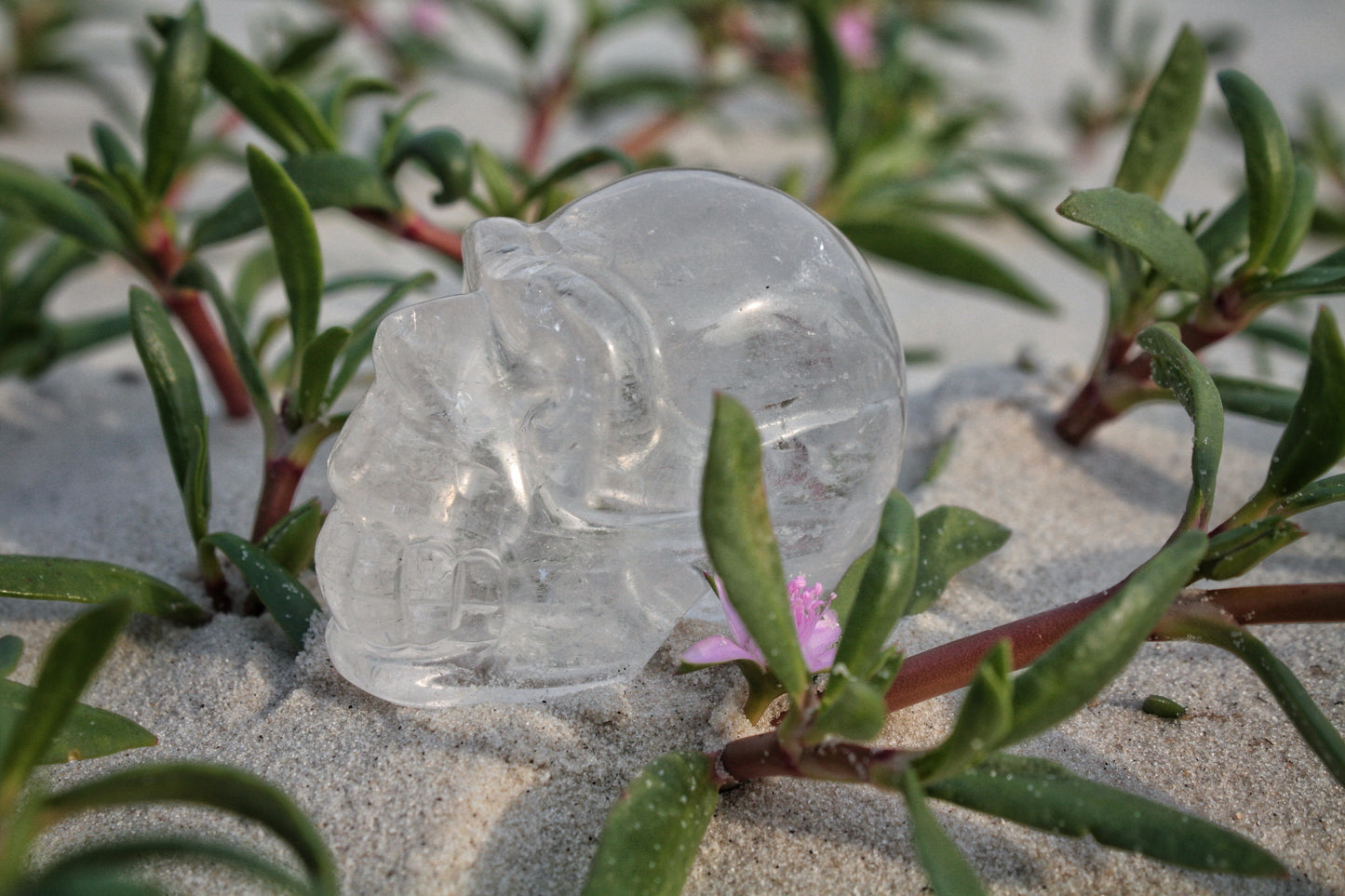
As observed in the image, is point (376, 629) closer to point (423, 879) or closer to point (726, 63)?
point (423, 879)

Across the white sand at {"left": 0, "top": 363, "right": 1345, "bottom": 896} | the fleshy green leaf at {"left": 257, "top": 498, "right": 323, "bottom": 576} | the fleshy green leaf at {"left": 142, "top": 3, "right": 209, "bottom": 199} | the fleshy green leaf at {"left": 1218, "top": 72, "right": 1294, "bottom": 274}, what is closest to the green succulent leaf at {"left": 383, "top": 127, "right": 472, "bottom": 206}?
the fleshy green leaf at {"left": 142, "top": 3, "right": 209, "bottom": 199}

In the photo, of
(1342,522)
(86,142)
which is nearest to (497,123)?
(86,142)

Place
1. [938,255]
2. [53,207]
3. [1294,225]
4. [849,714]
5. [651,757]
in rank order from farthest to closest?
[938,255]
[53,207]
[1294,225]
[651,757]
[849,714]

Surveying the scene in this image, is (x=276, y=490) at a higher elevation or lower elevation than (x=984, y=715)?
lower

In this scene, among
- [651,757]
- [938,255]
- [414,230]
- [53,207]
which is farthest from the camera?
[938,255]

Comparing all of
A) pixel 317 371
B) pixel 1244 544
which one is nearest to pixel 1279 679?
pixel 1244 544

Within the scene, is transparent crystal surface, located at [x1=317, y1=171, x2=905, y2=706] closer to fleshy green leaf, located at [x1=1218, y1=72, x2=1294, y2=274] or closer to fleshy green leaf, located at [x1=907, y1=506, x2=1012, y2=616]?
fleshy green leaf, located at [x1=907, y1=506, x2=1012, y2=616]

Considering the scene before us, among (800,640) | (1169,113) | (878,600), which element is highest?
(1169,113)

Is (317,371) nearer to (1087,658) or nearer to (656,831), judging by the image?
(656,831)
